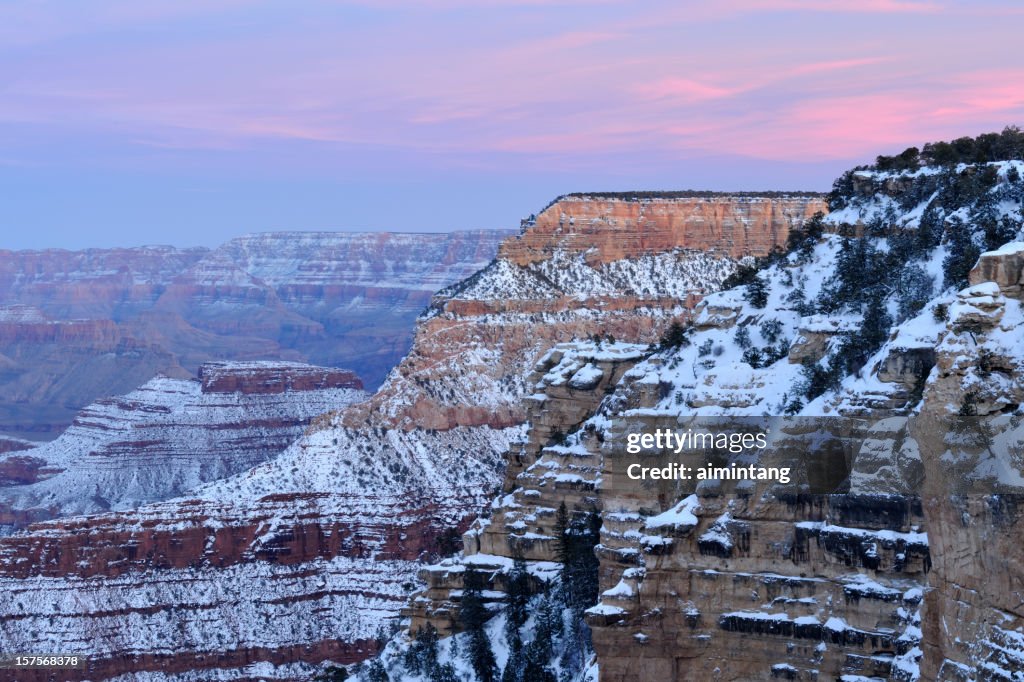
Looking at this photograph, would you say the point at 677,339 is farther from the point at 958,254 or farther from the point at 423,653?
the point at 423,653

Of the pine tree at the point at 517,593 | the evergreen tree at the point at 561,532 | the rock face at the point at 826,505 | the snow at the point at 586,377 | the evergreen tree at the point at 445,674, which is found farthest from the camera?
the snow at the point at 586,377

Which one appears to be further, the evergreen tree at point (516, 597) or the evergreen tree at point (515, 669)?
the evergreen tree at point (516, 597)

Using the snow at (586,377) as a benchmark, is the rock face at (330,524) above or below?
below

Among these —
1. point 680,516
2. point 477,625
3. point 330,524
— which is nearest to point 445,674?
point 477,625

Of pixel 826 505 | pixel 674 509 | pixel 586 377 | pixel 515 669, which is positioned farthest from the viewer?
pixel 586 377

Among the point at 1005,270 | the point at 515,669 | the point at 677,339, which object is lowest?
the point at 515,669

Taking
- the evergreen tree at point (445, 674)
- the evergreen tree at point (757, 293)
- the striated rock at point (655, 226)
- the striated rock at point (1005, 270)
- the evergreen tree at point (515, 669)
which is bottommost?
the evergreen tree at point (445, 674)

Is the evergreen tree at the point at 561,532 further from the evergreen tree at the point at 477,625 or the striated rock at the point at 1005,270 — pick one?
the striated rock at the point at 1005,270

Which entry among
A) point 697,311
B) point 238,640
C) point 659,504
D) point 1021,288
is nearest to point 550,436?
point 697,311

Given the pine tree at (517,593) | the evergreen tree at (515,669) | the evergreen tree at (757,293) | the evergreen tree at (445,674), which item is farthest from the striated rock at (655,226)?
the evergreen tree at (515,669)

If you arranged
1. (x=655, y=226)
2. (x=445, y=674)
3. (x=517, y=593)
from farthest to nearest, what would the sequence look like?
(x=655, y=226) → (x=517, y=593) → (x=445, y=674)
